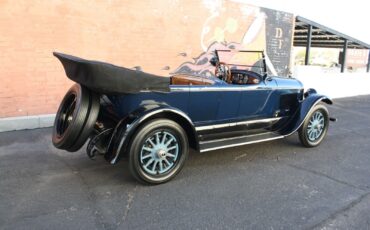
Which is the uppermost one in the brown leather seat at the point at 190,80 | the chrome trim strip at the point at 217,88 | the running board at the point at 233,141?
the brown leather seat at the point at 190,80

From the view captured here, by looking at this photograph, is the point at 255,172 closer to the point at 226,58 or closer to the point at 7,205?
the point at 226,58

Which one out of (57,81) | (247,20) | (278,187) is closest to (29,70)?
(57,81)

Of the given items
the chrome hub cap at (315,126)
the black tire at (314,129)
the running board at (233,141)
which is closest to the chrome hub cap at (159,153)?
the running board at (233,141)

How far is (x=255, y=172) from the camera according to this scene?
4430 mm

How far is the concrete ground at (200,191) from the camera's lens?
10.4ft

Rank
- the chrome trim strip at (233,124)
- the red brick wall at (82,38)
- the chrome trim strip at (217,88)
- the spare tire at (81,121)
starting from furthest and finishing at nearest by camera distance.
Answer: the red brick wall at (82,38) < the chrome trim strip at (233,124) < the chrome trim strip at (217,88) < the spare tire at (81,121)

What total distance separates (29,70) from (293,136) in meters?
5.28

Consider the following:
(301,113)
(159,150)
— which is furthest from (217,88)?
(301,113)

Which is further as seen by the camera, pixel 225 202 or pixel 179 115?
pixel 179 115

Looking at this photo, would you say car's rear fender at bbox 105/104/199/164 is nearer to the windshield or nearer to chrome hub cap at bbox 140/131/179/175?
chrome hub cap at bbox 140/131/179/175

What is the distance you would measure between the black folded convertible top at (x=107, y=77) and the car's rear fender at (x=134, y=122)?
27 cm

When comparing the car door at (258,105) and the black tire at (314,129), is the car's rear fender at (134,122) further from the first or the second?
the black tire at (314,129)

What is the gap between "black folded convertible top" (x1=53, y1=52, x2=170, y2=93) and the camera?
351cm

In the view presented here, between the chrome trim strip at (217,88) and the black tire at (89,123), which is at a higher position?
the chrome trim strip at (217,88)
